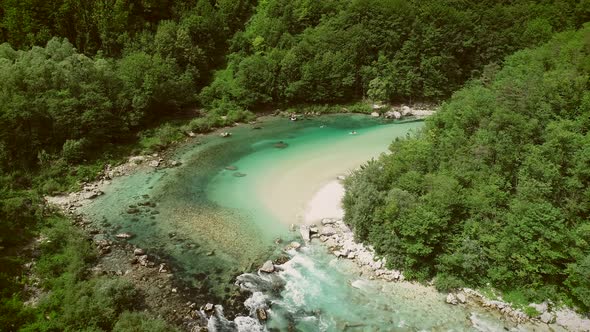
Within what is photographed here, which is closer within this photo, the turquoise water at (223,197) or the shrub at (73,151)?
the turquoise water at (223,197)

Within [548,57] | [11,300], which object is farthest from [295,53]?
[11,300]

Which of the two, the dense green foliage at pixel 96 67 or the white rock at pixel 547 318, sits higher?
the dense green foliage at pixel 96 67

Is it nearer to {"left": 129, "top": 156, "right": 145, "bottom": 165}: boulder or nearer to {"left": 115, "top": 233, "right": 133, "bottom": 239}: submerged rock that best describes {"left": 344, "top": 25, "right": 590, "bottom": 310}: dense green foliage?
{"left": 115, "top": 233, "right": 133, "bottom": 239}: submerged rock

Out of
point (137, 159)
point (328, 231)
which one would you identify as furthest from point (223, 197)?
point (137, 159)

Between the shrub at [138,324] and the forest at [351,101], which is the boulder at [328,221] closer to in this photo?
the forest at [351,101]

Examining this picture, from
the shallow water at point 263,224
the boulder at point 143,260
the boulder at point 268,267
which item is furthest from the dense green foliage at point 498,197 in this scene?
the boulder at point 143,260

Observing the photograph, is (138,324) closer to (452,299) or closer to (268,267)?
(268,267)

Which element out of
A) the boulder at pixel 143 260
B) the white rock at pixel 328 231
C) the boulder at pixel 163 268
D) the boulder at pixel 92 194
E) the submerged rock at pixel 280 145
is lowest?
the white rock at pixel 328 231
